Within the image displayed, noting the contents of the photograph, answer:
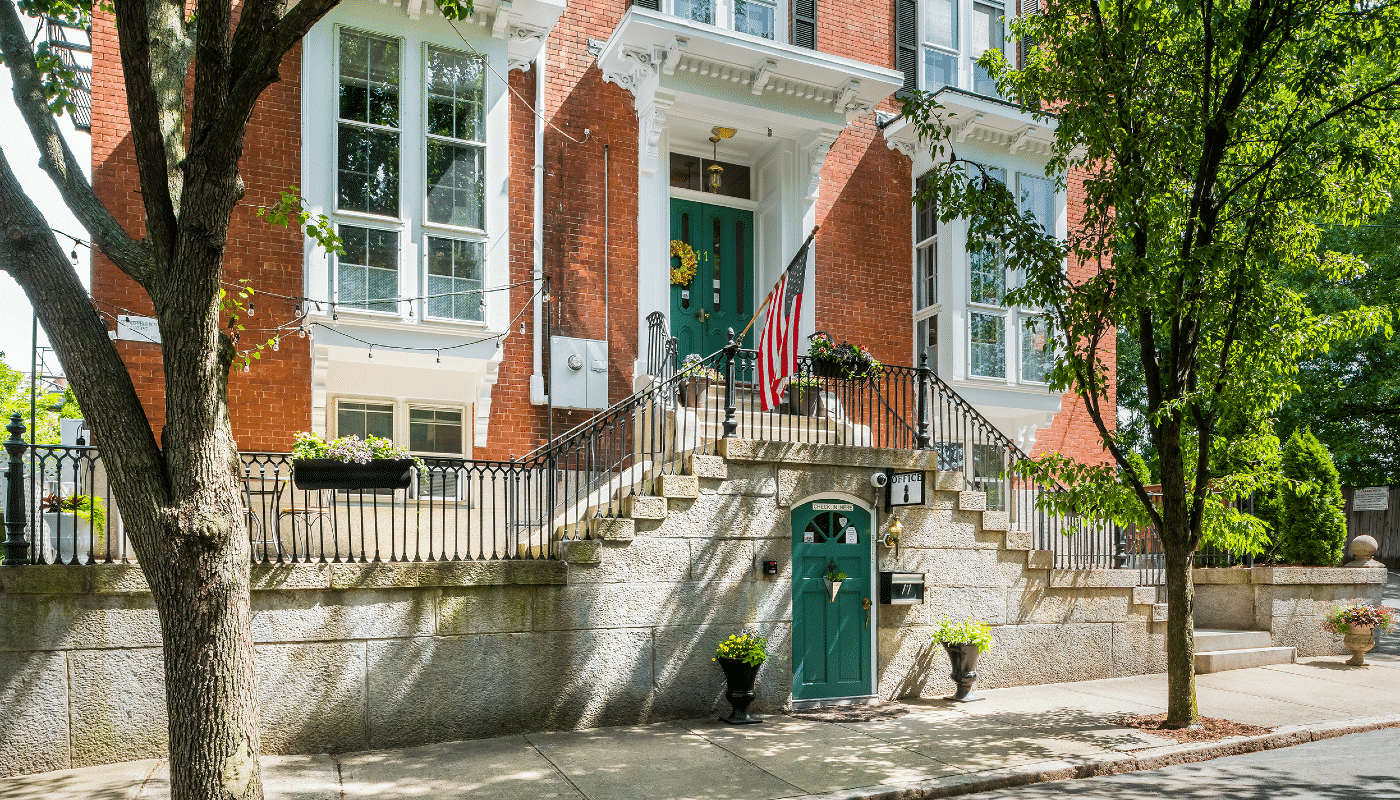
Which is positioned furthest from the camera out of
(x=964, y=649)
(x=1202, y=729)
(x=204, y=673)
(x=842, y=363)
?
(x=842, y=363)

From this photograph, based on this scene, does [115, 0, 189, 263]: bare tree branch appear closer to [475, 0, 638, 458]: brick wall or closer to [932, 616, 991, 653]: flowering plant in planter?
[475, 0, 638, 458]: brick wall

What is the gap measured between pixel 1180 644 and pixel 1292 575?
5854mm

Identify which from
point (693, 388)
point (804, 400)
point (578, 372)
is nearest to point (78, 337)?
point (578, 372)

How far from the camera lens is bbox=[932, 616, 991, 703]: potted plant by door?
37.1ft

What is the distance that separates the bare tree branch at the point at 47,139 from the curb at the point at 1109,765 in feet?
20.3

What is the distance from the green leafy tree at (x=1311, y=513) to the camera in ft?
48.3

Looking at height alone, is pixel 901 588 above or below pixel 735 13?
below

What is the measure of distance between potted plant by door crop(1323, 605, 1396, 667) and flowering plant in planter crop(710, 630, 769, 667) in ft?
29.5

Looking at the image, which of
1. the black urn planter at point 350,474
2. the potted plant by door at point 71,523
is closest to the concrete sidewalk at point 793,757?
the potted plant by door at point 71,523

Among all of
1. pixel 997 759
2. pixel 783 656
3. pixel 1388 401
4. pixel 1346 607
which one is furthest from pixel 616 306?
pixel 1388 401

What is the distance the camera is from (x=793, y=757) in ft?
28.2

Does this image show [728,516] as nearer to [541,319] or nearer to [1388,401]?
[541,319]

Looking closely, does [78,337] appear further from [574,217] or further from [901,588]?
[901,588]

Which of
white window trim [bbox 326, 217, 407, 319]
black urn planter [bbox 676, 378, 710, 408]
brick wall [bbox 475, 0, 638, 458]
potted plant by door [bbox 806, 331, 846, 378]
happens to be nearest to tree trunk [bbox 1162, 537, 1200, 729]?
potted plant by door [bbox 806, 331, 846, 378]
